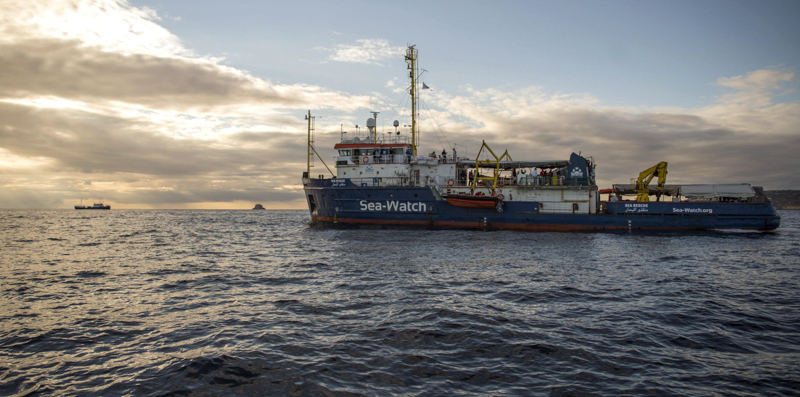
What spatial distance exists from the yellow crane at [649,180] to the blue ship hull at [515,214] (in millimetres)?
2261

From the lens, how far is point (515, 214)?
31953 millimetres

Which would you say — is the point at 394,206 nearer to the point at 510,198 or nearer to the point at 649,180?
the point at 510,198

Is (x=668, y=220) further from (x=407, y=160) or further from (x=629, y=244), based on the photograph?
(x=407, y=160)

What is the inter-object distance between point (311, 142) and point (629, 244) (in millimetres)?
28907

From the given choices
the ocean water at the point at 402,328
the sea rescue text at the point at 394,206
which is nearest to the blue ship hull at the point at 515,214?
the sea rescue text at the point at 394,206

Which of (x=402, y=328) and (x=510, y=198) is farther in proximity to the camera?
(x=510, y=198)

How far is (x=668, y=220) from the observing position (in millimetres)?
30469

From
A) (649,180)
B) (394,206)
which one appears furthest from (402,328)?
(649,180)

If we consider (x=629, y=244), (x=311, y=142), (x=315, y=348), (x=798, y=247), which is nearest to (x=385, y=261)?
(x=315, y=348)

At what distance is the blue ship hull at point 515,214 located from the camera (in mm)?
29845

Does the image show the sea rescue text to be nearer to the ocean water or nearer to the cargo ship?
the cargo ship

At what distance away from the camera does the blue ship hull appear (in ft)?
97.9

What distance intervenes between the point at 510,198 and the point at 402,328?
2739cm

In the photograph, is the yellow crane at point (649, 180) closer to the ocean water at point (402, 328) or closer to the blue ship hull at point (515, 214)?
the blue ship hull at point (515, 214)
